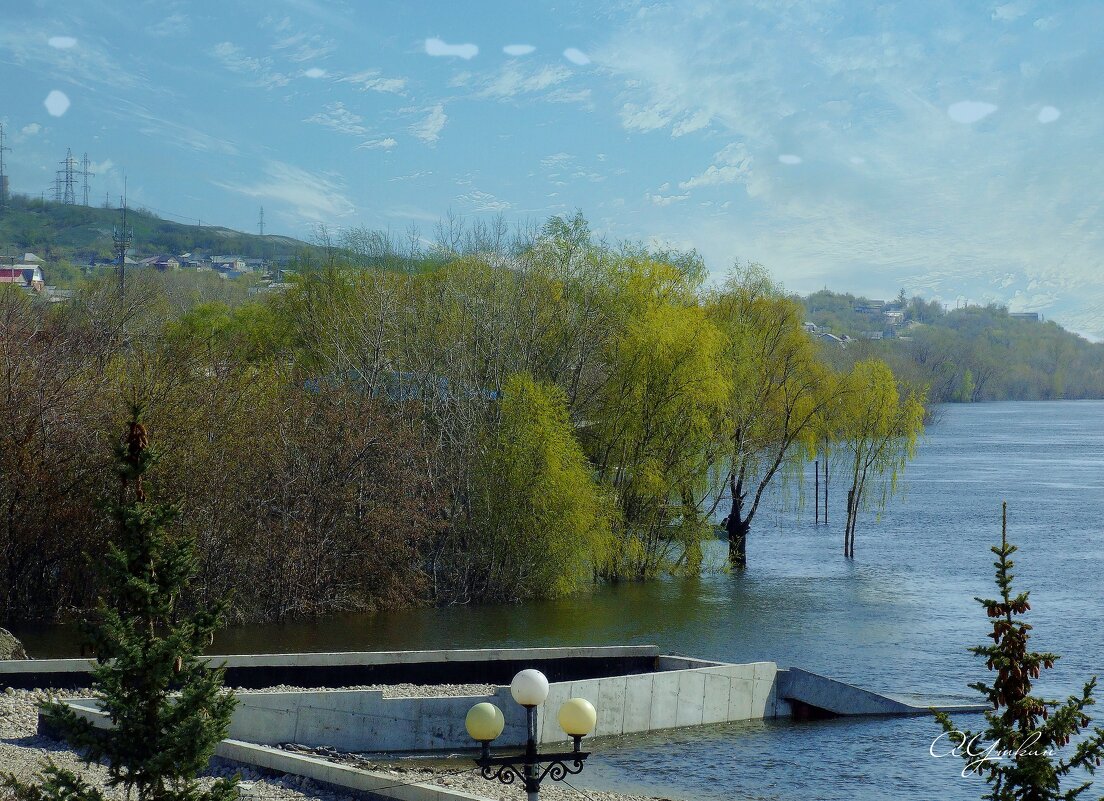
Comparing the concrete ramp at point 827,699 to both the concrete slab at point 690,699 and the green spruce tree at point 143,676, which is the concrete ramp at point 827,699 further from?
the green spruce tree at point 143,676

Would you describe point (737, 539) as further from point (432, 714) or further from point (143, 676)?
point (143, 676)

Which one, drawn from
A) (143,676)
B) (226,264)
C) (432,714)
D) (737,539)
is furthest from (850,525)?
(226,264)


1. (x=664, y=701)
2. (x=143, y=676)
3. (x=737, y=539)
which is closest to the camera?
(x=143, y=676)

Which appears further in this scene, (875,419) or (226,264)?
(226,264)

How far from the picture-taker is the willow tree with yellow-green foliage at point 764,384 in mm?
43156

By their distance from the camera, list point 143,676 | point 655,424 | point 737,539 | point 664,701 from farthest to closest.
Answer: point 737,539 → point 655,424 → point 664,701 → point 143,676

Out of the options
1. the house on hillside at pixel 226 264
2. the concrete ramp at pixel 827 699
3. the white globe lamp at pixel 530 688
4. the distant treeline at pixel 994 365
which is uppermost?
the house on hillside at pixel 226 264

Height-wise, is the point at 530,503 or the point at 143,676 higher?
the point at 530,503

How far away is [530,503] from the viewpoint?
34781 millimetres

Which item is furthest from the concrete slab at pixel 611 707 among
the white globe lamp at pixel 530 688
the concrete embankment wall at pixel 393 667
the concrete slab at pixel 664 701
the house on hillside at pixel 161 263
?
the house on hillside at pixel 161 263

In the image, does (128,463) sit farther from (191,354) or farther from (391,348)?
(391,348)

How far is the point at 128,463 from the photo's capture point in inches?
343

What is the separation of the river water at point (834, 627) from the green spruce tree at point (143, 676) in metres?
10.1

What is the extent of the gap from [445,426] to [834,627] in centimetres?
1308
